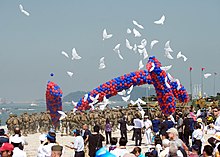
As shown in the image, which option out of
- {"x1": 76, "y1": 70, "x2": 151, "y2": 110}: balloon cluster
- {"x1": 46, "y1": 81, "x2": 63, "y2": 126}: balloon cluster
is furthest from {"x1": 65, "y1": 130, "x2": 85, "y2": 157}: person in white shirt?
{"x1": 46, "y1": 81, "x2": 63, "y2": 126}: balloon cluster

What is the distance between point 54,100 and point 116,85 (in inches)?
152

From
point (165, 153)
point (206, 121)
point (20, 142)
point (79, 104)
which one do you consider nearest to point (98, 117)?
point (79, 104)

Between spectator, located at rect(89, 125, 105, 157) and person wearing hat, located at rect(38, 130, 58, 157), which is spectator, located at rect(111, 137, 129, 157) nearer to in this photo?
person wearing hat, located at rect(38, 130, 58, 157)

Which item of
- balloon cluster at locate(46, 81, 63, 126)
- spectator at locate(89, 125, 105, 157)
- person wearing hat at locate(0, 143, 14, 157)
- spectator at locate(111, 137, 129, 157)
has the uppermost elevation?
balloon cluster at locate(46, 81, 63, 126)

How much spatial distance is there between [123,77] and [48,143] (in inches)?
789

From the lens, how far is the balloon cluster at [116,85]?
27.6m

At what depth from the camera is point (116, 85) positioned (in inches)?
1105

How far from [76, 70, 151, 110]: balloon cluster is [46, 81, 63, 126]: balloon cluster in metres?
1.25

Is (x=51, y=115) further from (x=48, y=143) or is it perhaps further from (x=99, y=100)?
(x=48, y=143)

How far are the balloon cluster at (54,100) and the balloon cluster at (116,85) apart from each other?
1254mm

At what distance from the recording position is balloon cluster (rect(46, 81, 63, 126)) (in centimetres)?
2788

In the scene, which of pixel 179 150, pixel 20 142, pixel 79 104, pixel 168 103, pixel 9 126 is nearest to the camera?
pixel 179 150

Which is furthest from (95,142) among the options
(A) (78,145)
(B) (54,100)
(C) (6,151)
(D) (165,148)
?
(B) (54,100)

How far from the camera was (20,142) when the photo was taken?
9.49 m
